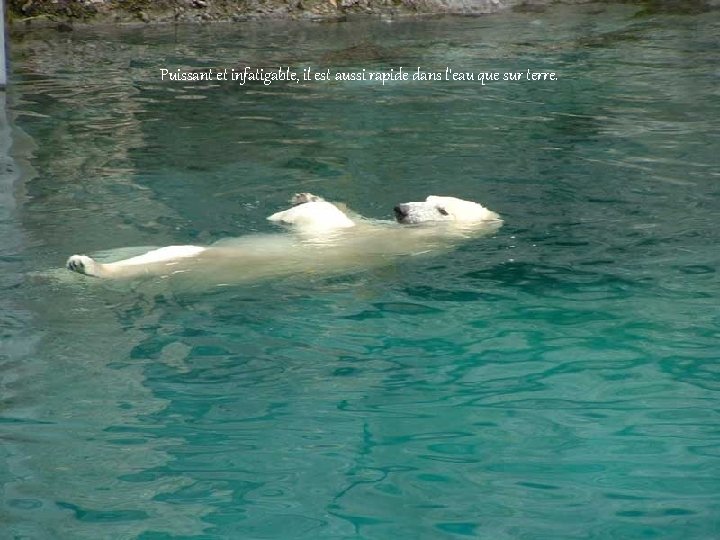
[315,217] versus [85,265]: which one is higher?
[315,217]

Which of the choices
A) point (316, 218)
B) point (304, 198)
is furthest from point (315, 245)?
point (304, 198)

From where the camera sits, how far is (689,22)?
17.3 meters

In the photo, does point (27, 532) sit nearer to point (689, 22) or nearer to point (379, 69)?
point (379, 69)

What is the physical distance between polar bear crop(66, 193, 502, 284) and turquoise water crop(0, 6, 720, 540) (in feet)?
0.61

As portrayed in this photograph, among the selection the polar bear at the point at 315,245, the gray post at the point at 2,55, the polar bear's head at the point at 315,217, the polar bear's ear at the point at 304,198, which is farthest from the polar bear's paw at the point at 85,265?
the gray post at the point at 2,55

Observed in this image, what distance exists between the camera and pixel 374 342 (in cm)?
532

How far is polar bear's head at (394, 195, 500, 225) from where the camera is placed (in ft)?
23.3

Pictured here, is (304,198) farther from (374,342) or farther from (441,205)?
(374,342)

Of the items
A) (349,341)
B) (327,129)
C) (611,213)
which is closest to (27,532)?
(349,341)

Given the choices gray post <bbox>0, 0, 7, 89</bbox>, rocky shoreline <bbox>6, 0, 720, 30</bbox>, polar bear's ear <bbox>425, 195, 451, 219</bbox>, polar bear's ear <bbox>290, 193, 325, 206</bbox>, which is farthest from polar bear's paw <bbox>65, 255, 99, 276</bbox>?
rocky shoreline <bbox>6, 0, 720, 30</bbox>

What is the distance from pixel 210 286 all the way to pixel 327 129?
4.86 m

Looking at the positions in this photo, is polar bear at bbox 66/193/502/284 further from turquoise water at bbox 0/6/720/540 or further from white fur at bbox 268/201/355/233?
turquoise water at bbox 0/6/720/540

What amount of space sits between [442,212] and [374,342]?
201 centimetres

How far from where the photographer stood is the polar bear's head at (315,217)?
7055mm
